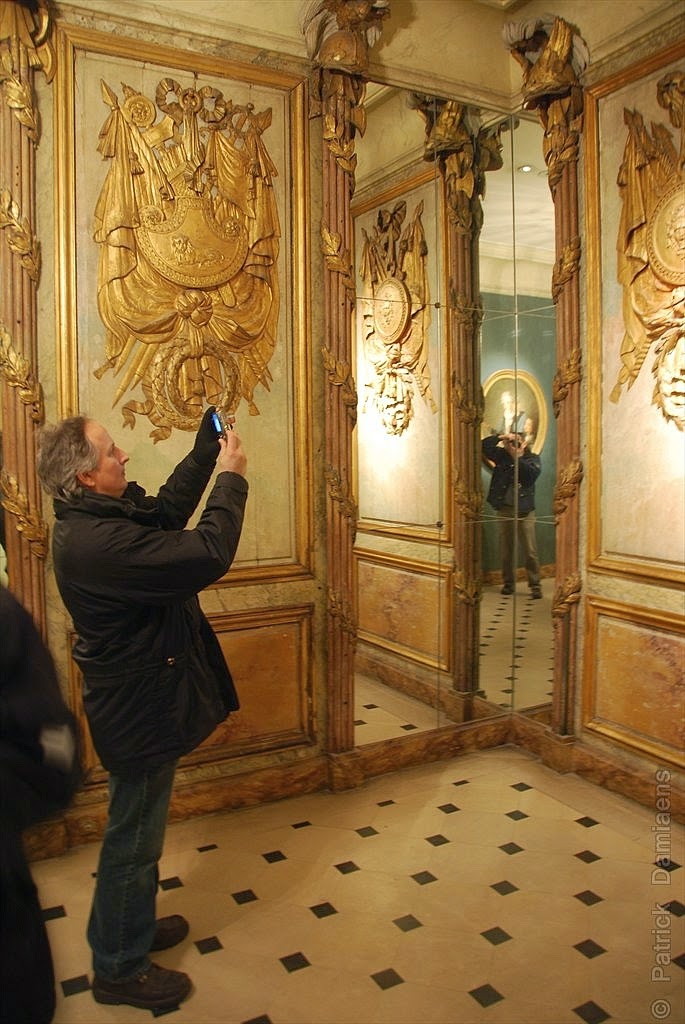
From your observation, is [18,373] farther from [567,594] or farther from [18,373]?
[567,594]

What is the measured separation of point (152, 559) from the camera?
2.28 meters

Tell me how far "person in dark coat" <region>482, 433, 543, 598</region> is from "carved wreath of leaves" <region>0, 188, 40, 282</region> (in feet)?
7.97

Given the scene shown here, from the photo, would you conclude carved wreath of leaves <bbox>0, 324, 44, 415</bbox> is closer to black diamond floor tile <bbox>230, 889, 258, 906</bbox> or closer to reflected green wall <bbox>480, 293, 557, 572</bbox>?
black diamond floor tile <bbox>230, 889, 258, 906</bbox>

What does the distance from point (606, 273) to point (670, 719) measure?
2118mm

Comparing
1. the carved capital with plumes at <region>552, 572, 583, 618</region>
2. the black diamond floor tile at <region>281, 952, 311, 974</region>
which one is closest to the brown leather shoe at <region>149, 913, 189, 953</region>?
the black diamond floor tile at <region>281, 952, 311, 974</region>

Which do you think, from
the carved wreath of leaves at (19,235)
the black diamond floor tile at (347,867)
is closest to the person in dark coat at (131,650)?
the black diamond floor tile at (347,867)

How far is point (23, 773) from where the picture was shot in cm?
124

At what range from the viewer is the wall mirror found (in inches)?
165

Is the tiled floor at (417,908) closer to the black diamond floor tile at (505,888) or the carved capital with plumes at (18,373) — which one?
the black diamond floor tile at (505,888)

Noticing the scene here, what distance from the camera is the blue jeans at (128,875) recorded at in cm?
248

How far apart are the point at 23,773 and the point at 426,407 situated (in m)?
3.40

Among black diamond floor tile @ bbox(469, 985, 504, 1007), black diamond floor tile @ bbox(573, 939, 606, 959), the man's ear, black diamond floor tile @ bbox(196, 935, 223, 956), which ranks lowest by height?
black diamond floor tile @ bbox(469, 985, 504, 1007)

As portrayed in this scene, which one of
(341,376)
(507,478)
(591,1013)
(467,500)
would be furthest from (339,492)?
(591,1013)

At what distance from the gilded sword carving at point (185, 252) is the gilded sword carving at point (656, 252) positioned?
1.64 metres
